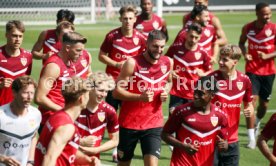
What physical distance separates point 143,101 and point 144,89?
9.8 inches

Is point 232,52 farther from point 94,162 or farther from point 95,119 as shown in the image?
point 94,162

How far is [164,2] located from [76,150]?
90.5 ft

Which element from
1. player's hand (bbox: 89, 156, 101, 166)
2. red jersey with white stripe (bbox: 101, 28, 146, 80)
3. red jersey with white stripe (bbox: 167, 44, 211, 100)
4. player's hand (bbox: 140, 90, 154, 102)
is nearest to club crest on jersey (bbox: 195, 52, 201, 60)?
red jersey with white stripe (bbox: 167, 44, 211, 100)

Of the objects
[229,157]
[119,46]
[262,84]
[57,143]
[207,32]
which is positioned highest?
[57,143]

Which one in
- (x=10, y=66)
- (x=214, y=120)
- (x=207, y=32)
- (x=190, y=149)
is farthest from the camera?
(x=207, y=32)

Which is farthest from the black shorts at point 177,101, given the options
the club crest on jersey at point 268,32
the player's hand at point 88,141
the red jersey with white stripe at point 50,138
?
the red jersey with white stripe at point 50,138

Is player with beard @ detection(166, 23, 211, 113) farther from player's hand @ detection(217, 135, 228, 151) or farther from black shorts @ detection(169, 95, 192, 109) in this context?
player's hand @ detection(217, 135, 228, 151)

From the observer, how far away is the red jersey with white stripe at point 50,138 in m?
8.61

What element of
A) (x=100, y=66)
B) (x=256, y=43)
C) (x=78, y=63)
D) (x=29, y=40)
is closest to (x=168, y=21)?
(x=29, y=40)

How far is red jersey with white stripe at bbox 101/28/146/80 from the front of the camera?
1529cm

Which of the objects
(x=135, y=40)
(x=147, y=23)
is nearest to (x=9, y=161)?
(x=135, y=40)

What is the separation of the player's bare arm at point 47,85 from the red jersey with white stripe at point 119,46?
3.59m

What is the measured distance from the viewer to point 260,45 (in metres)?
17.1

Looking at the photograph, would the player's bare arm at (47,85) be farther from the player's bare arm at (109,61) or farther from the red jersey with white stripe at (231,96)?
the player's bare arm at (109,61)
